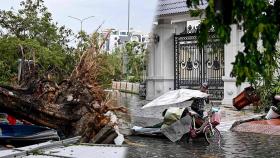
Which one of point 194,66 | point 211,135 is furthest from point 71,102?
point 194,66

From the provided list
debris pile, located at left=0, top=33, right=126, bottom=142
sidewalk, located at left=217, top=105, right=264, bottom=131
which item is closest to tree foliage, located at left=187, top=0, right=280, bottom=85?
debris pile, located at left=0, top=33, right=126, bottom=142

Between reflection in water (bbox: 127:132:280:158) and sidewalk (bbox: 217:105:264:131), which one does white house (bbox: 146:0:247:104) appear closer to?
sidewalk (bbox: 217:105:264:131)

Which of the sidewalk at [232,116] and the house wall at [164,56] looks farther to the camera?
the house wall at [164,56]

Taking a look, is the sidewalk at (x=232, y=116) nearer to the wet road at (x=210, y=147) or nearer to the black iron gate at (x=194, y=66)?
the wet road at (x=210, y=147)

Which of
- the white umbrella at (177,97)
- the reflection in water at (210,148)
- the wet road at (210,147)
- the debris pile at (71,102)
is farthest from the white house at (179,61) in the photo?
the debris pile at (71,102)

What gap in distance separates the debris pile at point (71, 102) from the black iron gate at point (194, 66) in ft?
36.0

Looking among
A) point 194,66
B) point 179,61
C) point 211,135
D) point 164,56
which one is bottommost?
point 211,135

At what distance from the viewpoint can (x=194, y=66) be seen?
22219mm

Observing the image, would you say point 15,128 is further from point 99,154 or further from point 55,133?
point 99,154

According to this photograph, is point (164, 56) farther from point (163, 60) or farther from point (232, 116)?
point (232, 116)

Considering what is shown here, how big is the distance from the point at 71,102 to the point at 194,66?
1249cm

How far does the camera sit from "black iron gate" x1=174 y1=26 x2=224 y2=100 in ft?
69.7

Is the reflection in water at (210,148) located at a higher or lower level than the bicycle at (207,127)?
lower

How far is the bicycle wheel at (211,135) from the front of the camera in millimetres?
10836
